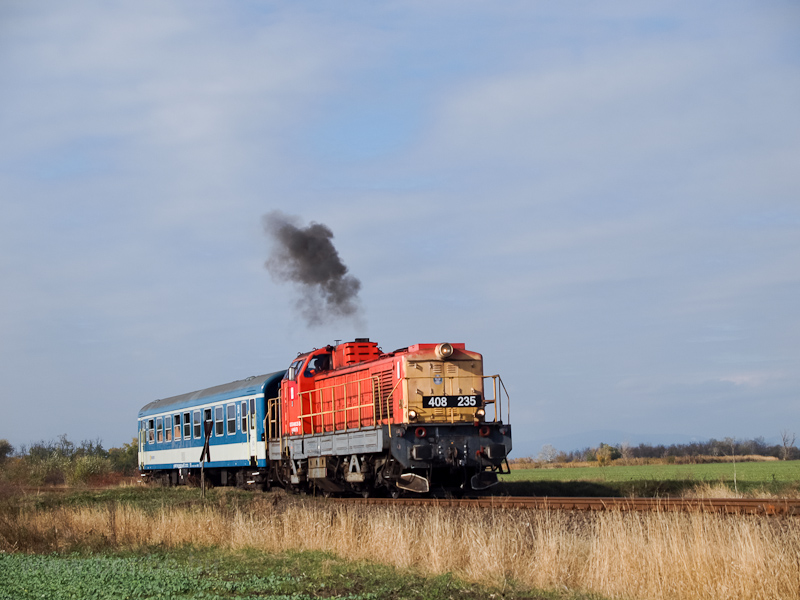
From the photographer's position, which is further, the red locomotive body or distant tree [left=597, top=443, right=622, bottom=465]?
distant tree [left=597, top=443, right=622, bottom=465]

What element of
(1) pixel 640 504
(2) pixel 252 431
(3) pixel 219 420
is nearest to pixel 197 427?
(3) pixel 219 420

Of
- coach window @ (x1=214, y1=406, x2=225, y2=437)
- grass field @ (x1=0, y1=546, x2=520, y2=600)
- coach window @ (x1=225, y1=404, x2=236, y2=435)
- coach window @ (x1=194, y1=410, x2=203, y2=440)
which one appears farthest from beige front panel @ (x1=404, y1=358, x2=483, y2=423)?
coach window @ (x1=194, y1=410, x2=203, y2=440)

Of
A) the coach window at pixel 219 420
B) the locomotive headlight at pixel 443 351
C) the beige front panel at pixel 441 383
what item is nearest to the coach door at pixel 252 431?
the coach window at pixel 219 420

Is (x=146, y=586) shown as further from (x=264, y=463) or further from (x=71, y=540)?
(x=264, y=463)

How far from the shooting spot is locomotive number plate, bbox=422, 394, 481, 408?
17938 mm

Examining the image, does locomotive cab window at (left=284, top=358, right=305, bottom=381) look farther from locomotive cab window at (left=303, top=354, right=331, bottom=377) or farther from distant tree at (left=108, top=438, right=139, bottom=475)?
distant tree at (left=108, top=438, right=139, bottom=475)

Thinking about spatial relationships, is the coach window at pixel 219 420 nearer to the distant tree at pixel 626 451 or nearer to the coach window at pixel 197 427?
the coach window at pixel 197 427

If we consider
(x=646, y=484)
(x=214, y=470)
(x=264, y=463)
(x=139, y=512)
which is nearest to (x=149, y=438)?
(x=214, y=470)

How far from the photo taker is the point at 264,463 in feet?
82.5

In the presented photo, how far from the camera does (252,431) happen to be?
2597 centimetres

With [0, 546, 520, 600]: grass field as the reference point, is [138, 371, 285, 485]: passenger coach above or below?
A: above

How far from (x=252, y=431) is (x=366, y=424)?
7.40m

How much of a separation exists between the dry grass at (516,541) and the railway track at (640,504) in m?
0.81

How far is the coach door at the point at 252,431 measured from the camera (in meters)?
25.7
